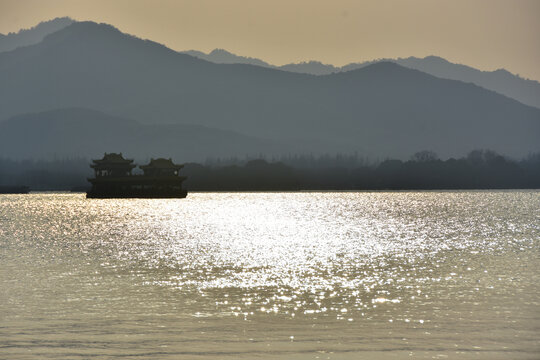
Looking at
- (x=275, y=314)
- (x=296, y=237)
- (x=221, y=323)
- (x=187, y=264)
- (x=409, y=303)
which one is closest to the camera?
(x=221, y=323)

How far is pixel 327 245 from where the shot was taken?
76.1m

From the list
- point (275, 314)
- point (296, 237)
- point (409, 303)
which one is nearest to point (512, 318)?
point (409, 303)

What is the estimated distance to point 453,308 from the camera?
33.2 m

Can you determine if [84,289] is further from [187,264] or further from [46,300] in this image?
[187,264]

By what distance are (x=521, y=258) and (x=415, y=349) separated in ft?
129

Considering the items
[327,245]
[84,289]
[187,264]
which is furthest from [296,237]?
[84,289]

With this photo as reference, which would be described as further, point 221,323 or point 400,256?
point 400,256

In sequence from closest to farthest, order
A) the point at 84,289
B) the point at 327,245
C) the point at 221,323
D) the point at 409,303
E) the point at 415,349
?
1. the point at 415,349
2. the point at 221,323
3. the point at 409,303
4. the point at 84,289
5. the point at 327,245

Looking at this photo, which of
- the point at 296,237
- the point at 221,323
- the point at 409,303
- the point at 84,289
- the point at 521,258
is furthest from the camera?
the point at 296,237

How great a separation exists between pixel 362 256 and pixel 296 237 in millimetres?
27705

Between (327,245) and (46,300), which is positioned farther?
(327,245)

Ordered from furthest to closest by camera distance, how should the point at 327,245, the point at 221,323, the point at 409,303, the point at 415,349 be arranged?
the point at 327,245, the point at 409,303, the point at 221,323, the point at 415,349

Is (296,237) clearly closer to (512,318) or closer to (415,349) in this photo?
(512,318)

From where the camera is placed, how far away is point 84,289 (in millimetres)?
40531
